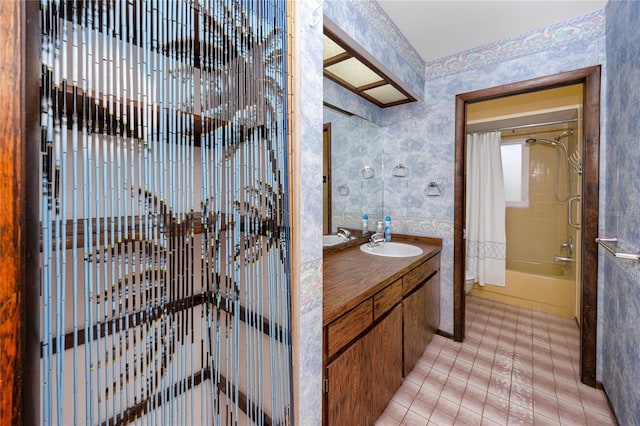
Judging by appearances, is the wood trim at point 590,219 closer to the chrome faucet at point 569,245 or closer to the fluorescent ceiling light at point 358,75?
the fluorescent ceiling light at point 358,75

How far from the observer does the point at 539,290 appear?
10.2 ft

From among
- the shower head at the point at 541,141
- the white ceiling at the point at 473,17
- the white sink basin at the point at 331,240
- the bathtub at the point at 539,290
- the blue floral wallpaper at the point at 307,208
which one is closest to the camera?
the blue floral wallpaper at the point at 307,208

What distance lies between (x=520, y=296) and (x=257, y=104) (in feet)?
12.5

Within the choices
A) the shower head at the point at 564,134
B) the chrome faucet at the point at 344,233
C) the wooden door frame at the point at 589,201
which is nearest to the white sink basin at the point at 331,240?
the chrome faucet at the point at 344,233

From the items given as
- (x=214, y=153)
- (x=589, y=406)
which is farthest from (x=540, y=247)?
(x=214, y=153)

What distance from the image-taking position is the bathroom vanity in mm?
1125

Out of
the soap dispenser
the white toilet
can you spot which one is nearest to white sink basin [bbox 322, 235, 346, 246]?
the soap dispenser

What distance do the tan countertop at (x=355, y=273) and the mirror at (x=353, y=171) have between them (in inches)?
9.7

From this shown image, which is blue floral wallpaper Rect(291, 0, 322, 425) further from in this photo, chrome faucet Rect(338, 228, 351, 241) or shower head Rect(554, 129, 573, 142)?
shower head Rect(554, 129, 573, 142)

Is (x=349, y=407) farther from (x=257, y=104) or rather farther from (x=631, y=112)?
(x=631, y=112)

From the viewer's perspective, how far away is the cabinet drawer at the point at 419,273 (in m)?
1.76

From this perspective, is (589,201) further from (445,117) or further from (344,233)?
(344,233)

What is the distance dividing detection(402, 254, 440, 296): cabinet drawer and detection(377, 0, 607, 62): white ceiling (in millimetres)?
1717

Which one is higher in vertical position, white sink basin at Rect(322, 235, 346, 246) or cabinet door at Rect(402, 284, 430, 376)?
white sink basin at Rect(322, 235, 346, 246)
